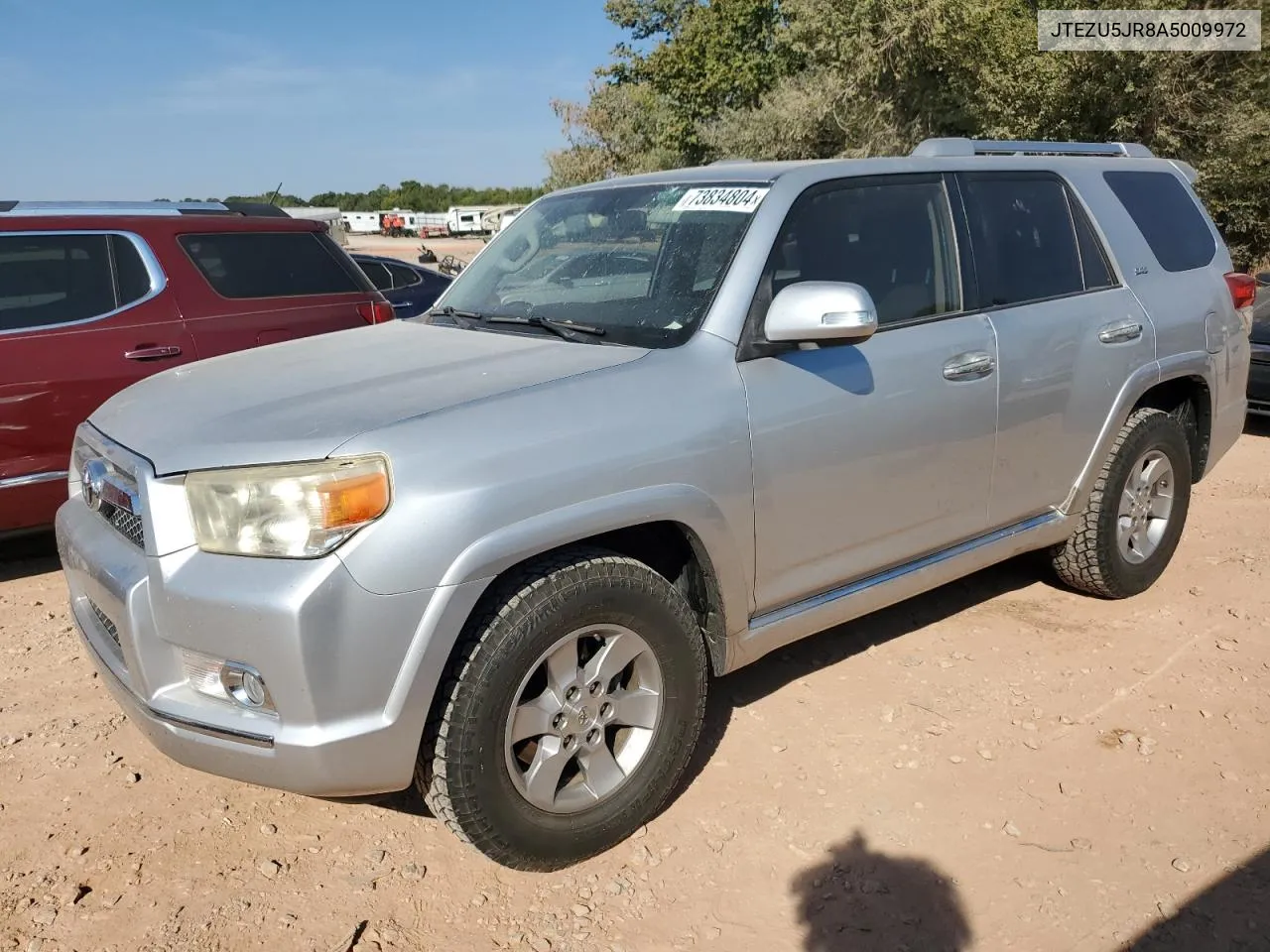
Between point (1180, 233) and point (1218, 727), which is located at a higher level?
point (1180, 233)

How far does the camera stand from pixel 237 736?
2385 mm

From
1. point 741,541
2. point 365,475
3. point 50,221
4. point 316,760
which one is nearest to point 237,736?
point 316,760

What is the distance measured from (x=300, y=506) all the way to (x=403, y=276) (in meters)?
6.82

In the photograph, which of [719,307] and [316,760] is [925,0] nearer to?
[719,307]

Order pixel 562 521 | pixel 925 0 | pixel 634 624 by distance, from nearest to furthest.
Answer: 1. pixel 562 521
2. pixel 634 624
3. pixel 925 0

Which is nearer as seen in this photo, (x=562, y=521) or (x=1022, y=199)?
(x=562, y=521)

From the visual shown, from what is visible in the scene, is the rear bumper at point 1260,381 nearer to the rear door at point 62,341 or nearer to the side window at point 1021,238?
the side window at point 1021,238

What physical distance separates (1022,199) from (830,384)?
152cm

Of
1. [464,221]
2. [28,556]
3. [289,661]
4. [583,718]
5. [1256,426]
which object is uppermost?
[464,221]

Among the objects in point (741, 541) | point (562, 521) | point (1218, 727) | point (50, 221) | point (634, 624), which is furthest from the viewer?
point (50, 221)

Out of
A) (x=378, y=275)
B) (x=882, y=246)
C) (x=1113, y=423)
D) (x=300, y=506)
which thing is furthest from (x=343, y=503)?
(x=378, y=275)

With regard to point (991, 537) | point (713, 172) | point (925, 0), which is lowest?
point (991, 537)

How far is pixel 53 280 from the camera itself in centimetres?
509

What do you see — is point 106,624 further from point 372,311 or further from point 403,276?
point 403,276
